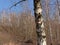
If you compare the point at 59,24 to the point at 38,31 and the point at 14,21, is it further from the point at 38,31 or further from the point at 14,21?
the point at 38,31

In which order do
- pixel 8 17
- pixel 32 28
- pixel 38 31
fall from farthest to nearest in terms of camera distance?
1. pixel 8 17
2. pixel 32 28
3. pixel 38 31

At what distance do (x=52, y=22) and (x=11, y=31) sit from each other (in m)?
6.12

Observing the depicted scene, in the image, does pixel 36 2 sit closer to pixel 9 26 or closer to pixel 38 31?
pixel 38 31

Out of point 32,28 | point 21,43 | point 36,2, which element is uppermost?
point 36,2

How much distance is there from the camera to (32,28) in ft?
60.4

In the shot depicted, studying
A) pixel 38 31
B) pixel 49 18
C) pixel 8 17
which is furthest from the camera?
pixel 8 17

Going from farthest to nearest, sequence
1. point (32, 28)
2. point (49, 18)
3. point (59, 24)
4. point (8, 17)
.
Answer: point (8, 17) → point (32, 28) → point (59, 24) → point (49, 18)

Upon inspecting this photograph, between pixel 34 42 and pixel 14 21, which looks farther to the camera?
pixel 14 21

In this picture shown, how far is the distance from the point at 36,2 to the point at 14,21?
15545mm

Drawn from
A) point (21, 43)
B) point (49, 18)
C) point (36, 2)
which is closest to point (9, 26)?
point (21, 43)

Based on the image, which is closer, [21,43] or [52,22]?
[52,22]

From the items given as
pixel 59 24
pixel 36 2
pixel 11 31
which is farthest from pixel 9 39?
pixel 36 2

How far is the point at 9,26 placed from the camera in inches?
822

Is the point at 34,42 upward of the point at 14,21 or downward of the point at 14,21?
downward
